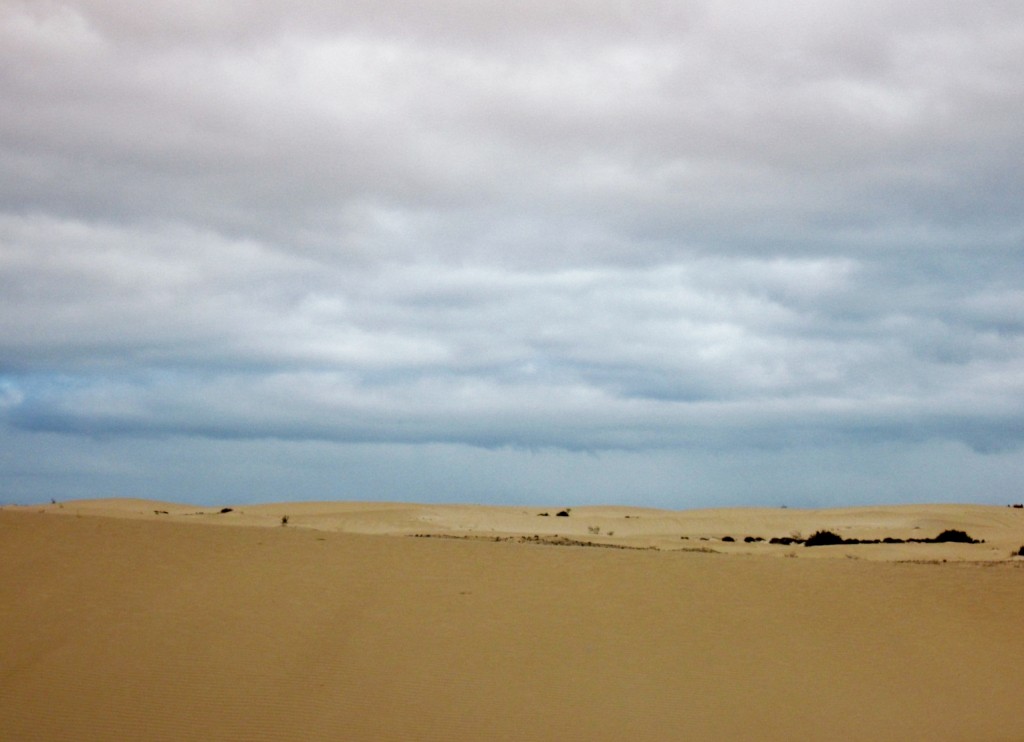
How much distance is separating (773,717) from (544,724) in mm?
2391

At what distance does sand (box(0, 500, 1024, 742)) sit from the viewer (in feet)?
30.8

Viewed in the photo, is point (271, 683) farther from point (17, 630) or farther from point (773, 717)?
point (773, 717)

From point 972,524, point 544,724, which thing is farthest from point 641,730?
point 972,524

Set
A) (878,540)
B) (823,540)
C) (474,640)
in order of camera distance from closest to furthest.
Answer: (474,640)
(878,540)
(823,540)

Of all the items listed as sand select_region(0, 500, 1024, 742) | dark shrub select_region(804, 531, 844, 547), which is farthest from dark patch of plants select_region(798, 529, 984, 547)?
sand select_region(0, 500, 1024, 742)

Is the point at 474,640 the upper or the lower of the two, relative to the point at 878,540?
lower

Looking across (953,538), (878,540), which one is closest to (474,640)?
(878,540)

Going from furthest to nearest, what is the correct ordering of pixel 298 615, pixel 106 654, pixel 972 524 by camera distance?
pixel 972 524
pixel 298 615
pixel 106 654

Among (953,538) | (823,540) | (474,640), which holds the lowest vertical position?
(474,640)

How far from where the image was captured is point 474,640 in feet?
37.2

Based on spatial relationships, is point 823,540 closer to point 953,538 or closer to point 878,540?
point 878,540

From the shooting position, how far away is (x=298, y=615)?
11695 mm

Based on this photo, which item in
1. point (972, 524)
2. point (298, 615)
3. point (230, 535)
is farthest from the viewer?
point (972, 524)

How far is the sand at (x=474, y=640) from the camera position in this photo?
369 inches
